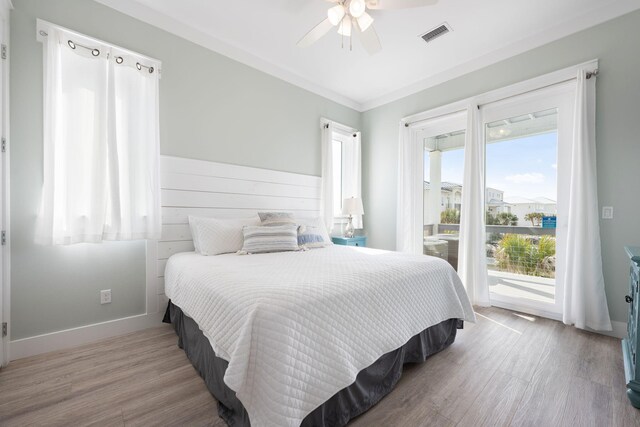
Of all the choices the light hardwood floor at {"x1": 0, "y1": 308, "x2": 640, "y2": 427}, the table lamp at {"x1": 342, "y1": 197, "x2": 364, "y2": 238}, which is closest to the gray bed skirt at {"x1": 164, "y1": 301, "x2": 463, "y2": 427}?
the light hardwood floor at {"x1": 0, "y1": 308, "x2": 640, "y2": 427}

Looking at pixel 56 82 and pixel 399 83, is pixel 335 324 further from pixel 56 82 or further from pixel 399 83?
pixel 399 83

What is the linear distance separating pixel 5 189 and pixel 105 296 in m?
1.00

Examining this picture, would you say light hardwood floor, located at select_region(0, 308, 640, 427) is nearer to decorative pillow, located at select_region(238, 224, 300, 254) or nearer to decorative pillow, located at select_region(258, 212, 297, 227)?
decorative pillow, located at select_region(238, 224, 300, 254)

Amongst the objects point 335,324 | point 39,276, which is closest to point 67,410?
point 39,276

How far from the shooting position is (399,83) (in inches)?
148

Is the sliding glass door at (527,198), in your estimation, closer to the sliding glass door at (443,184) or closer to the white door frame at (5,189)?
the sliding glass door at (443,184)

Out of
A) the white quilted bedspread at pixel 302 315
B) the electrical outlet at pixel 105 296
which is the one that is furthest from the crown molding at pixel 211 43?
the electrical outlet at pixel 105 296

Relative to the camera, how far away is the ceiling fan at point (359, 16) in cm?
197

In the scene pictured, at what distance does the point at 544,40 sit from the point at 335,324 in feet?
11.0

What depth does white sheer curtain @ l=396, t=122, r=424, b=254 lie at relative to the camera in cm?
380

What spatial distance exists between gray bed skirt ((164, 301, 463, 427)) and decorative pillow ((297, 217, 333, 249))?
48.6 inches

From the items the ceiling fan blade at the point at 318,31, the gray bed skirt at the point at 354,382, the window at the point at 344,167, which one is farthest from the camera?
the window at the point at 344,167

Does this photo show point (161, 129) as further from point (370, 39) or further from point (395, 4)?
point (395, 4)

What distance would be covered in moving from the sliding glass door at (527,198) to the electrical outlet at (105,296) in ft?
12.3
